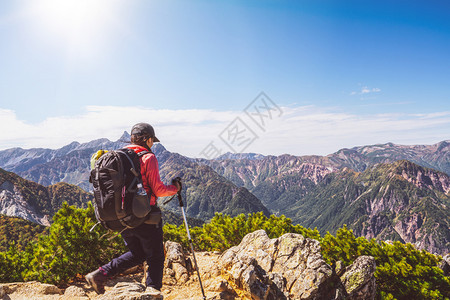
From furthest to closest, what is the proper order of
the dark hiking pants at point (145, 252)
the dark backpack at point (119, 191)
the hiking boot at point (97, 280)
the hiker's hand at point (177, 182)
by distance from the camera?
the hiker's hand at point (177, 182), the hiking boot at point (97, 280), the dark hiking pants at point (145, 252), the dark backpack at point (119, 191)

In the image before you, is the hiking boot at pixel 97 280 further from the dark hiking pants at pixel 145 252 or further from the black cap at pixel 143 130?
the black cap at pixel 143 130

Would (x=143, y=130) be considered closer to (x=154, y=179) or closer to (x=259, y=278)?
(x=154, y=179)

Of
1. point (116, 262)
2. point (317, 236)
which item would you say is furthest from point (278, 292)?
point (317, 236)

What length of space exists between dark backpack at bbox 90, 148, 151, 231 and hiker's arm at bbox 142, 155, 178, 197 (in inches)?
7.9

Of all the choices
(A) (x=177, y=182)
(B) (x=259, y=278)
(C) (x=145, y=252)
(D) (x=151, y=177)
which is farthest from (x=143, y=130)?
(B) (x=259, y=278)

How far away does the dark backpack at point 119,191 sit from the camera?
5.13m

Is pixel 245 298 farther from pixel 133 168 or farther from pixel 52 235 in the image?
pixel 52 235

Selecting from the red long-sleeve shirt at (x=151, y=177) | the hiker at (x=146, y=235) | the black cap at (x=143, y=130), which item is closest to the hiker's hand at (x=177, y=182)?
the hiker at (x=146, y=235)

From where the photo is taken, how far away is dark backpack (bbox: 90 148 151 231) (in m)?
5.13

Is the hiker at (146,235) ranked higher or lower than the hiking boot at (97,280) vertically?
higher

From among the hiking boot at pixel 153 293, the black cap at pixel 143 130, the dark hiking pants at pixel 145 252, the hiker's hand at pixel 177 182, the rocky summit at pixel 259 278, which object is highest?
the black cap at pixel 143 130

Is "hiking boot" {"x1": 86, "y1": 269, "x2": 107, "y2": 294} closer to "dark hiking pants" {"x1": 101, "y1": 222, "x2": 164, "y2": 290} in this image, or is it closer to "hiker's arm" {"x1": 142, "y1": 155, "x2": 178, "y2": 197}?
"dark hiking pants" {"x1": 101, "y1": 222, "x2": 164, "y2": 290}

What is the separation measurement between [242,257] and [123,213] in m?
5.88

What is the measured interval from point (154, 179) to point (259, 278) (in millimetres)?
5912
